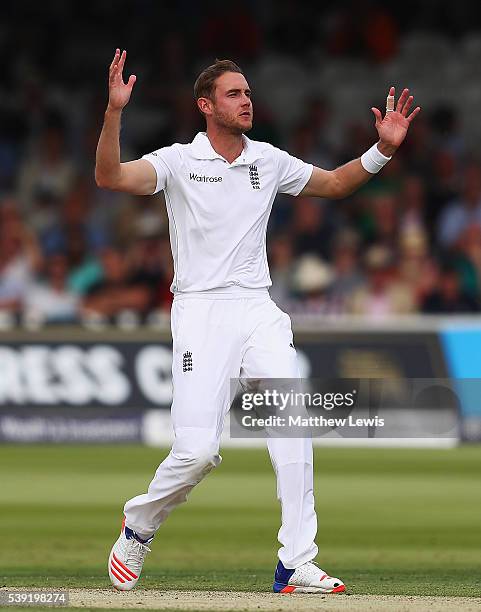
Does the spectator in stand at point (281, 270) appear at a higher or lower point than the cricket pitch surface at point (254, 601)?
higher

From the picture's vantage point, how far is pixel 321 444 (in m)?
14.4

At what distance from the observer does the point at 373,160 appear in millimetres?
6578

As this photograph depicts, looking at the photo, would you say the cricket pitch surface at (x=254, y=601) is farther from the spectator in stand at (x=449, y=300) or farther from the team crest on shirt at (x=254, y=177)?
the spectator in stand at (x=449, y=300)

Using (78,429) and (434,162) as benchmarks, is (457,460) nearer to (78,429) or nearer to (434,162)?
(78,429)

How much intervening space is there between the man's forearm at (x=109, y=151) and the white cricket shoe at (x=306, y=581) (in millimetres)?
1779

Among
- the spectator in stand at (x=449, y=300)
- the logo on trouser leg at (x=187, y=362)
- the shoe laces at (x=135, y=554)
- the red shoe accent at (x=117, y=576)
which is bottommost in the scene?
the red shoe accent at (x=117, y=576)

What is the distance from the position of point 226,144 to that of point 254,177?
19 centimetres

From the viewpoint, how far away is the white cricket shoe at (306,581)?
20.2ft

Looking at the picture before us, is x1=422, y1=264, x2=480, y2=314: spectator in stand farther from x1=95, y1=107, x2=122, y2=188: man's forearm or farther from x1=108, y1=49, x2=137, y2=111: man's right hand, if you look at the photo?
x1=108, y1=49, x2=137, y2=111: man's right hand

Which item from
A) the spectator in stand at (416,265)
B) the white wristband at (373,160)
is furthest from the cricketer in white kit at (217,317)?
the spectator in stand at (416,265)

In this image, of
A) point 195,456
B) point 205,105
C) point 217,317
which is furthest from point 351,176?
point 195,456

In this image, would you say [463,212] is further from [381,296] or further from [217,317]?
[217,317]

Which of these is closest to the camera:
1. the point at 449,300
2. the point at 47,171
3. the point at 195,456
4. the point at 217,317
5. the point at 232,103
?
the point at 195,456

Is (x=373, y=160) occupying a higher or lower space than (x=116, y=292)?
higher
